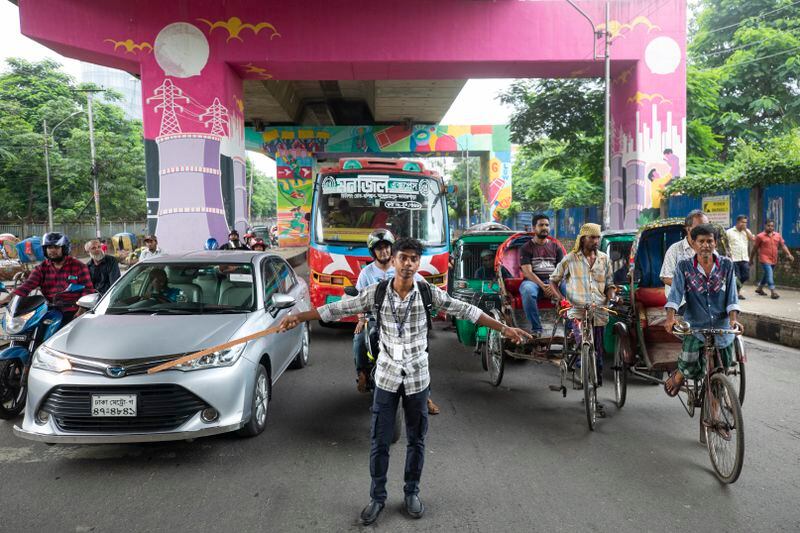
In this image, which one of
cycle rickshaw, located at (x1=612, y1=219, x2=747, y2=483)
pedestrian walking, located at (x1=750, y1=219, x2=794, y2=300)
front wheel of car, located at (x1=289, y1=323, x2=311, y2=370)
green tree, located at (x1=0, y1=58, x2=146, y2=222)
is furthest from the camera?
green tree, located at (x1=0, y1=58, x2=146, y2=222)

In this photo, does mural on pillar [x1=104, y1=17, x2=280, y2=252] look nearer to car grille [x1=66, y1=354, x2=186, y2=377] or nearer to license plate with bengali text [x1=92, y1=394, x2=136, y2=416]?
car grille [x1=66, y1=354, x2=186, y2=377]

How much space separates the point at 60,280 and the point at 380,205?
508 centimetres

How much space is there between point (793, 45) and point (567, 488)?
28879 millimetres

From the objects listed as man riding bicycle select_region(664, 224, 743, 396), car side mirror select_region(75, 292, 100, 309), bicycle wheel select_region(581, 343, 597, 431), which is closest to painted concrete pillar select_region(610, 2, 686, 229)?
bicycle wheel select_region(581, 343, 597, 431)

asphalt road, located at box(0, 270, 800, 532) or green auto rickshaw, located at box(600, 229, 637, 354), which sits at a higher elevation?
green auto rickshaw, located at box(600, 229, 637, 354)

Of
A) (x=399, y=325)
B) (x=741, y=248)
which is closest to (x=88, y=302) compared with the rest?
(x=399, y=325)

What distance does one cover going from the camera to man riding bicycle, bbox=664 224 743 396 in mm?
4055

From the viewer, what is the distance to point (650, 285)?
21.0 ft

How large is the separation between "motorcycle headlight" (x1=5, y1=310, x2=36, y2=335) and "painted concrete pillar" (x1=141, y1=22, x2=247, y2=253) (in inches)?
394

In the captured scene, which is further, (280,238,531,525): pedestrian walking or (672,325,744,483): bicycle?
(672,325,744,483): bicycle

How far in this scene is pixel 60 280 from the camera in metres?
5.50

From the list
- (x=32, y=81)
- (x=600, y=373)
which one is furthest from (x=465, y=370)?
(x=32, y=81)

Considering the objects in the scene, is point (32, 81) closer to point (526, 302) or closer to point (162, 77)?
point (162, 77)

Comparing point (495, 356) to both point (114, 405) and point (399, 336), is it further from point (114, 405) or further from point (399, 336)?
point (114, 405)
